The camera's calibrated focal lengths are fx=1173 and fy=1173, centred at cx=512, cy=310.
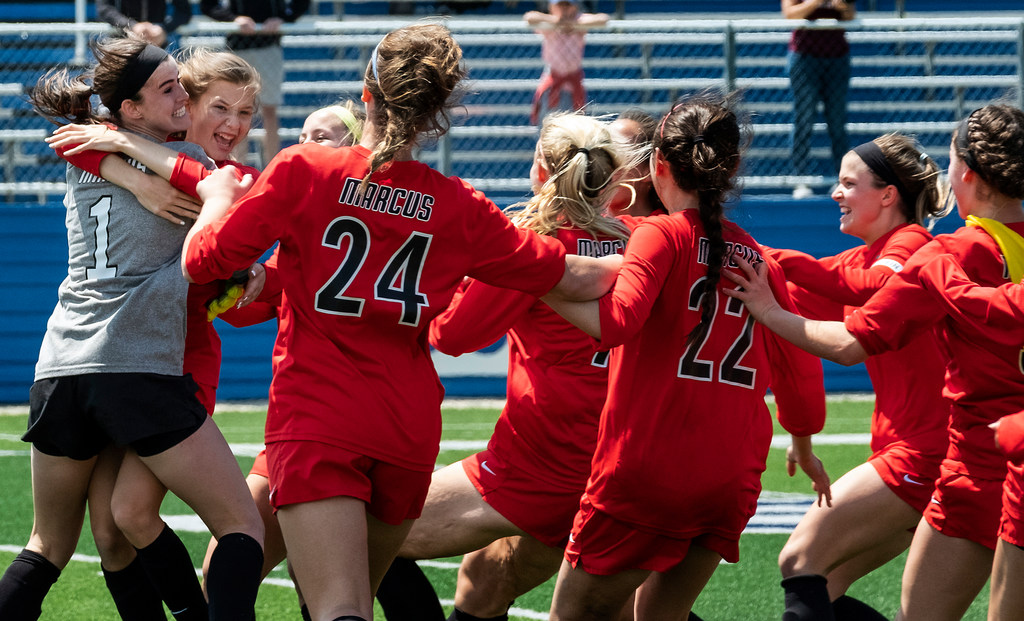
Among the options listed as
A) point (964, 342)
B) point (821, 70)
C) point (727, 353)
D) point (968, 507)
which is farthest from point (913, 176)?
point (821, 70)

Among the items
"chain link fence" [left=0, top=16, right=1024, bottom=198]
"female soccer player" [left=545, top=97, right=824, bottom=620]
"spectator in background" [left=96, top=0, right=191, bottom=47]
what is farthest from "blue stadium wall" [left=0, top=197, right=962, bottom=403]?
"female soccer player" [left=545, top=97, right=824, bottom=620]

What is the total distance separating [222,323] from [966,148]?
8016mm

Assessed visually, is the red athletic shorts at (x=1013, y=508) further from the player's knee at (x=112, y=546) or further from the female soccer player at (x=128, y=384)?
the player's knee at (x=112, y=546)

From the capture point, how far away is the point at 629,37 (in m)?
10.3

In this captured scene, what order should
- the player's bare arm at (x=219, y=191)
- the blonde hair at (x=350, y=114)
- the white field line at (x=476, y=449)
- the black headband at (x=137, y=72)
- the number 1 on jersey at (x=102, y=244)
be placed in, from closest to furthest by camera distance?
1. the player's bare arm at (x=219, y=191)
2. the number 1 on jersey at (x=102, y=244)
3. the black headband at (x=137, y=72)
4. the blonde hair at (x=350, y=114)
5. the white field line at (x=476, y=449)

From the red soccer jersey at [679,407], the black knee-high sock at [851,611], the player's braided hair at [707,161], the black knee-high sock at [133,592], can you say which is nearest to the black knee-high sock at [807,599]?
the black knee-high sock at [851,611]

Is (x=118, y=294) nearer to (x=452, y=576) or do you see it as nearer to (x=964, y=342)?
(x=964, y=342)

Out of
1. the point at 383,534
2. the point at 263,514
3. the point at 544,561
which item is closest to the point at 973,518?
the point at 544,561

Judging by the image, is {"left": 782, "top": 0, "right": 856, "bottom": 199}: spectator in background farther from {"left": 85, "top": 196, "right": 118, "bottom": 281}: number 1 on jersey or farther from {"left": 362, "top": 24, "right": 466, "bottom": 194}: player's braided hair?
{"left": 85, "top": 196, "right": 118, "bottom": 281}: number 1 on jersey

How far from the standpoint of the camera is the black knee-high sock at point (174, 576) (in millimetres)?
3373

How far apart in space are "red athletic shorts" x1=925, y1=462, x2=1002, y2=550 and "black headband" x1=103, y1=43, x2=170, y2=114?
2550 millimetres

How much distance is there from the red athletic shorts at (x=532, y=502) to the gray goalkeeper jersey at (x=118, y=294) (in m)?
1.02

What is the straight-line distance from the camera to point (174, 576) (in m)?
3.42

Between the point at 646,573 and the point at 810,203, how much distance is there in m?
8.05
